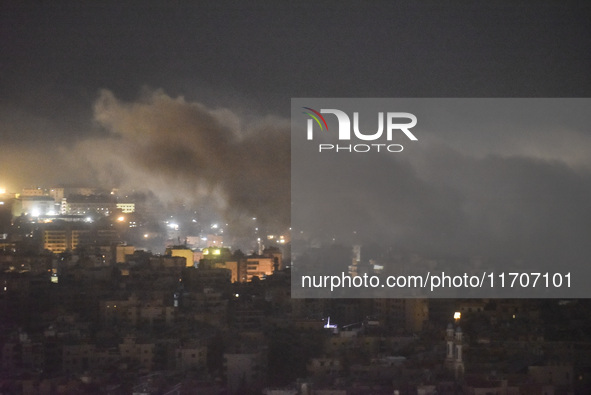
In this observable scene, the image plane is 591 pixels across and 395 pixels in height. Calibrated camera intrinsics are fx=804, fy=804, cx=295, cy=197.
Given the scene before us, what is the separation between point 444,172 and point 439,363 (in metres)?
1.21

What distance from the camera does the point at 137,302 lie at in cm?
557

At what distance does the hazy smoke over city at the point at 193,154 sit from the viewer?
18.4 feet

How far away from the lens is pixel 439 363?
498 cm

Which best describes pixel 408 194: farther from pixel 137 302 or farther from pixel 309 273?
pixel 137 302

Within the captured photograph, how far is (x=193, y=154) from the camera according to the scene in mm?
5789

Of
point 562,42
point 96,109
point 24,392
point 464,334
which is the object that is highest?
point 562,42

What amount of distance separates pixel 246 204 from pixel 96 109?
1.27m

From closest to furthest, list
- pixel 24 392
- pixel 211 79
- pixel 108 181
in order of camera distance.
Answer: pixel 24 392 → pixel 211 79 → pixel 108 181

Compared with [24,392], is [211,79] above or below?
above

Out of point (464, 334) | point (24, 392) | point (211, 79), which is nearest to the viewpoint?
point (24, 392)

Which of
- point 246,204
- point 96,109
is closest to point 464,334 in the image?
point 246,204

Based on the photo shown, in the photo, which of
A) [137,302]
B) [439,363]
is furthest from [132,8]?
[439,363]

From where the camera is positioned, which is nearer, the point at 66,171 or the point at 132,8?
the point at 132,8

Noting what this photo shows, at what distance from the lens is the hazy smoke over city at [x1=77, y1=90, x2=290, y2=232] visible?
561 cm
